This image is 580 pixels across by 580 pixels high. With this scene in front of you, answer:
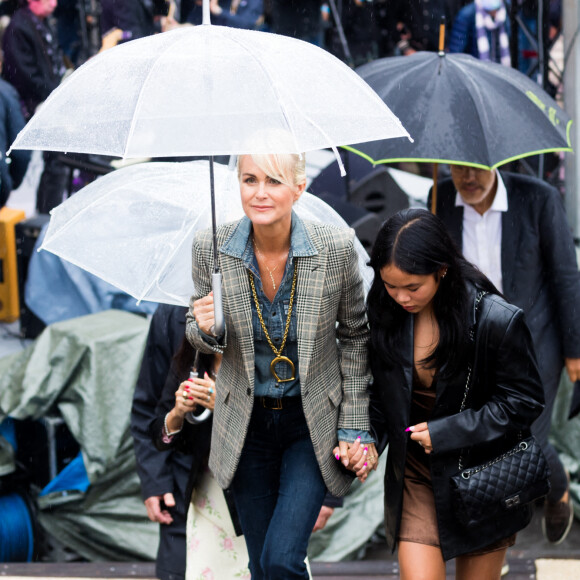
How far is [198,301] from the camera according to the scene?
9.57 ft

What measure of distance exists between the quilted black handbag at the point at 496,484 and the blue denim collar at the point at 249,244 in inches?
21.4

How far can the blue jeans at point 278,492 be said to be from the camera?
2850mm

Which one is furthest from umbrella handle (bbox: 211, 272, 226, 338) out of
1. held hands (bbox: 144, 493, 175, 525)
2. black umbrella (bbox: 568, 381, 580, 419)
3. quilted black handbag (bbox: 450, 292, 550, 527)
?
black umbrella (bbox: 568, 381, 580, 419)

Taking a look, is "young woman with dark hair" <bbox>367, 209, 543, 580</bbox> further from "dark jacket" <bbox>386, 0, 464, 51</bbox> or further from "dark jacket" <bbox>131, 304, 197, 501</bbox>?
"dark jacket" <bbox>386, 0, 464, 51</bbox>

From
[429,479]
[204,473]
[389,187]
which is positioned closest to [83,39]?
[389,187]

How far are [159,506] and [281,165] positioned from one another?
160 centimetres

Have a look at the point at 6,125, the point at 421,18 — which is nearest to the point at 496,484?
the point at 6,125

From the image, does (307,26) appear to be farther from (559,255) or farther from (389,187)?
(559,255)

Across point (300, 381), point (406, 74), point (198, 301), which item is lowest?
point (300, 381)

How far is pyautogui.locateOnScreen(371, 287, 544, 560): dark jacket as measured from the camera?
9.40 feet

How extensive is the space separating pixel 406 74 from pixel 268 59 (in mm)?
1703

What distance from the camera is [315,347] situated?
9.48 ft

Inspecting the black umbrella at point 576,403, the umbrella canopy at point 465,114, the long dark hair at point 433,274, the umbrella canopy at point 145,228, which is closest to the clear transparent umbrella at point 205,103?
the long dark hair at point 433,274

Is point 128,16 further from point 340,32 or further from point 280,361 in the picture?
point 280,361
